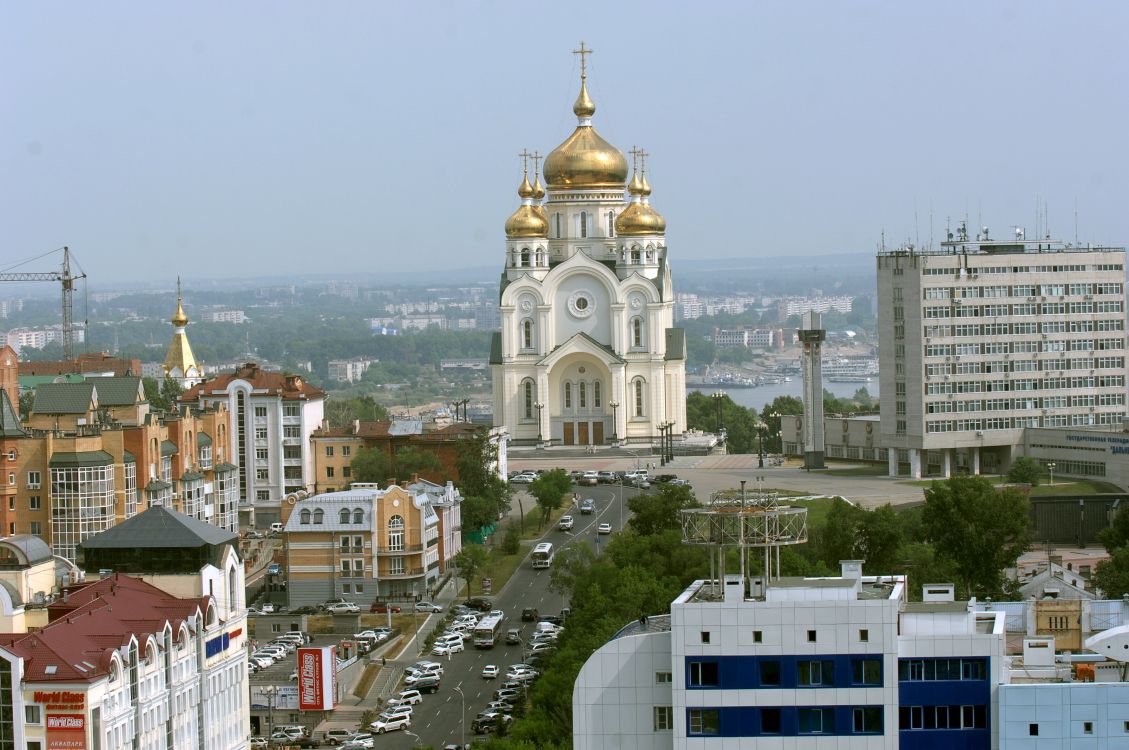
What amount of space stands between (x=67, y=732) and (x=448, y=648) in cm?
1996

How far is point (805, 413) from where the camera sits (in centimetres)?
10525

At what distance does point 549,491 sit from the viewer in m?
89.1

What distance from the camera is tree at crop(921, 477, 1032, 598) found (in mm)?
68688

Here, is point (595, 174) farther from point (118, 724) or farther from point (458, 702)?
point (118, 724)

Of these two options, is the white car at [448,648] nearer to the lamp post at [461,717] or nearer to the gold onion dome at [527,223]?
the lamp post at [461,717]

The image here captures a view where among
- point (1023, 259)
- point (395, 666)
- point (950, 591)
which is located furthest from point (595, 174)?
point (950, 591)

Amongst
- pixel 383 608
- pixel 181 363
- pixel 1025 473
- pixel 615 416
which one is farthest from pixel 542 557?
pixel 181 363

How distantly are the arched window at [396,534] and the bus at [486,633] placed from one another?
6.91 meters

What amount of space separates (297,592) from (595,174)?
152 feet

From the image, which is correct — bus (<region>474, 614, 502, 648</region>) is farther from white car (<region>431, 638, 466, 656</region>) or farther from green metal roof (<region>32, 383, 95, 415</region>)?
green metal roof (<region>32, 383, 95, 415</region>)

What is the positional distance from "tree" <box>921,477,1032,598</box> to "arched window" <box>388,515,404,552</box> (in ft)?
51.2

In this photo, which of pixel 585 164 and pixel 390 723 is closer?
A: pixel 390 723

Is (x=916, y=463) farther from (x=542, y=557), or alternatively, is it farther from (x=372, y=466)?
(x=542, y=557)

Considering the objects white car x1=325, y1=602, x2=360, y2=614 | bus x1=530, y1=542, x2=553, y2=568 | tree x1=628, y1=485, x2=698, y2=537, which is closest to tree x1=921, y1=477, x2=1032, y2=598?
tree x1=628, y1=485, x2=698, y2=537
